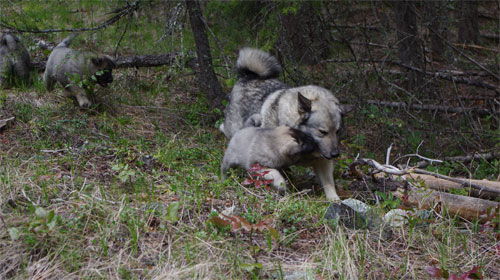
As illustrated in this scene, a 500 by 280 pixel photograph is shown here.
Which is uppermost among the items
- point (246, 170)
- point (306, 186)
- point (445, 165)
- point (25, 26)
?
point (25, 26)

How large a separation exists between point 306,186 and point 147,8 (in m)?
3.30

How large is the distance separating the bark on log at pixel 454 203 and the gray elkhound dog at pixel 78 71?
4.17 m

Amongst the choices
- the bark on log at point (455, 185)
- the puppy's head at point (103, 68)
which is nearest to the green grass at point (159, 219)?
the puppy's head at point (103, 68)

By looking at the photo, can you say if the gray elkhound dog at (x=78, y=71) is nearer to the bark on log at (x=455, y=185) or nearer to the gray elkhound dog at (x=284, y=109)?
the gray elkhound dog at (x=284, y=109)

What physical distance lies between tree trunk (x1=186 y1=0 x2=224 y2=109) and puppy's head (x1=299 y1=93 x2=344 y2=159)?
2.12 meters

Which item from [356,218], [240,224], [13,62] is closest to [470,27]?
[356,218]

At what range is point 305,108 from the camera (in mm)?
4797

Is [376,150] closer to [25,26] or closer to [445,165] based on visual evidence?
[445,165]

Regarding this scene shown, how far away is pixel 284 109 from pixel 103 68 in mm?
2893

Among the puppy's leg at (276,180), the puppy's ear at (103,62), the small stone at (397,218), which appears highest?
the puppy's ear at (103,62)

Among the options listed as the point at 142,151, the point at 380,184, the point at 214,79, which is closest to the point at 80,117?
the point at 142,151

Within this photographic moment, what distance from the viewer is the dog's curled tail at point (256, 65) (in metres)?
5.83

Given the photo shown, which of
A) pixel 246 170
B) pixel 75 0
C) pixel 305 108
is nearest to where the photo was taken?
pixel 246 170

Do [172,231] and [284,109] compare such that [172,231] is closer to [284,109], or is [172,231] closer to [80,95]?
[284,109]
